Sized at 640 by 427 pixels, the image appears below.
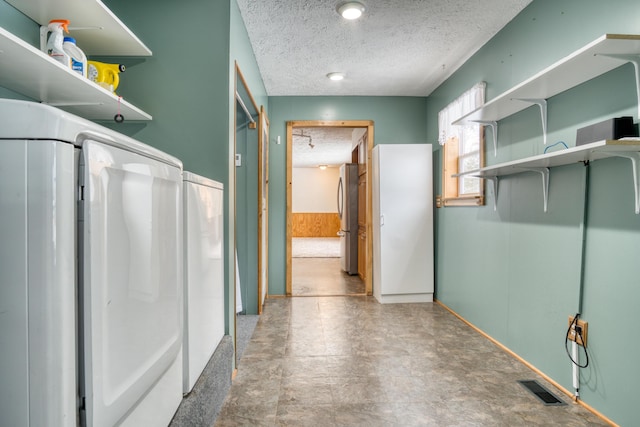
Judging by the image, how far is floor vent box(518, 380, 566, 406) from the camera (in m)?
1.90

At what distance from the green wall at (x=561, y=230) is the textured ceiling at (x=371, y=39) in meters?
0.26

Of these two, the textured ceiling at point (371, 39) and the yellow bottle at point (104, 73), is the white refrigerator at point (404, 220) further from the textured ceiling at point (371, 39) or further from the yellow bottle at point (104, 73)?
the yellow bottle at point (104, 73)

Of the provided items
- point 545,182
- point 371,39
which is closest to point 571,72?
point 545,182

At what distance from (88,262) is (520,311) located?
2.57 m

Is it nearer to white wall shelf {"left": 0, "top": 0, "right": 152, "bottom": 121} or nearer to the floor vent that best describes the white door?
white wall shelf {"left": 0, "top": 0, "right": 152, "bottom": 121}

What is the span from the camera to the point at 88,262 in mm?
686

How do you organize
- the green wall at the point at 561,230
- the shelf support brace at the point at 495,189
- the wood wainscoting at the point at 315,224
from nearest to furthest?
1. the green wall at the point at 561,230
2. the shelf support brace at the point at 495,189
3. the wood wainscoting at the point at 315,224

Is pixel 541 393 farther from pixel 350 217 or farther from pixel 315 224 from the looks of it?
pixel 315 224

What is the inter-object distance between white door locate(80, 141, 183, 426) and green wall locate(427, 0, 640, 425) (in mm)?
1915

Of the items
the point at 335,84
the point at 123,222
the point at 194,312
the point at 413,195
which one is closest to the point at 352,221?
the point at 413,195

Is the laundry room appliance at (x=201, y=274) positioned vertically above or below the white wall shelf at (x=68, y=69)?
below

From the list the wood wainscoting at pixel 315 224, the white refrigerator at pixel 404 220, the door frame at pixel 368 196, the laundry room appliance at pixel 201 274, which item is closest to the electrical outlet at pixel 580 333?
the laundry room appliance at pixel 201 274

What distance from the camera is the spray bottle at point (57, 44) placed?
1.53 m

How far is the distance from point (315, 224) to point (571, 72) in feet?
34.1
